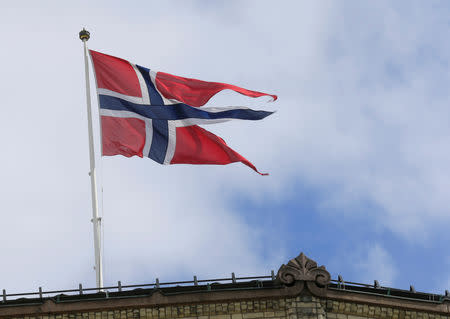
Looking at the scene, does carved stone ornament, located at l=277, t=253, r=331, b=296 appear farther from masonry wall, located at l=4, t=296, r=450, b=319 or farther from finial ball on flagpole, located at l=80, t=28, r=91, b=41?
finial ball on flagpole, located at l=80, t=28, r=91, b=41

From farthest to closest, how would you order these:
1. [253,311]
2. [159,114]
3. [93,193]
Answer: [159,114] → [93,193] → [253,311]

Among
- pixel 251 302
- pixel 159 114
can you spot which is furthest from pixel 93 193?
pixel 251 302

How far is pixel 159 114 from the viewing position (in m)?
53.2

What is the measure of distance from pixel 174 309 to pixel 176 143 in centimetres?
756

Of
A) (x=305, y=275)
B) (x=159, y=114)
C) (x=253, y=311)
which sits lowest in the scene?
(x=253, y=311)

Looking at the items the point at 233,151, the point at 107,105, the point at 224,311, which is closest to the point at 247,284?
the point at 224,311

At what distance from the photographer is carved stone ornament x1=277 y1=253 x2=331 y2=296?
47.6 m

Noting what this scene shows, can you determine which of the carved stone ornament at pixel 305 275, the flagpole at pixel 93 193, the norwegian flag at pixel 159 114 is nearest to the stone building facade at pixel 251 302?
the carved stone ornament at pixel 305 275

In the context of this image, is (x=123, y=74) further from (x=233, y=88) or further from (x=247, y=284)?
(x=247, y=284)

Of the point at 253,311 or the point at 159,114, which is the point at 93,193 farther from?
the point at 253,311

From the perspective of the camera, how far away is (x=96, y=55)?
5450cm

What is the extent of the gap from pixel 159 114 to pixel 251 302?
9.02 m

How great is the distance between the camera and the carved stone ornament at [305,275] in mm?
47625

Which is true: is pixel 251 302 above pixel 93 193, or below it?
below
